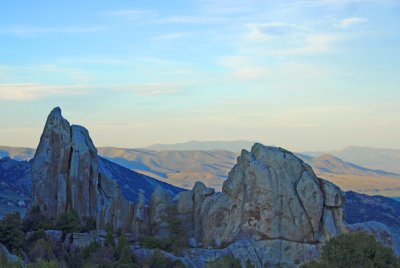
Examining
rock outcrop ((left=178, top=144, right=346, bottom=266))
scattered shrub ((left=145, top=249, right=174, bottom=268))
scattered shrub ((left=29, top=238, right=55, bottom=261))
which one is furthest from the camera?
rock outcrop ((left=178, top=144, right=346, bottom=266))

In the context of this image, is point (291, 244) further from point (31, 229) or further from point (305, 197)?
point (31, 229)

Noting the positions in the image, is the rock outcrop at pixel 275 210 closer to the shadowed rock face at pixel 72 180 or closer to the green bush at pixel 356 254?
the shadowed rock face at pixel 72 180

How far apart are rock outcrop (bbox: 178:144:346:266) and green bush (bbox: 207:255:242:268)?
10.7 ft

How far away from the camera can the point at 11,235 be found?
63656 mm

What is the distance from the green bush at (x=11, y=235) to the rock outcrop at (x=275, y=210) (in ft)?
63.0

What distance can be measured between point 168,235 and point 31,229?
45.7ft

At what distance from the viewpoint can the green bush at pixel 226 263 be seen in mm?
60544

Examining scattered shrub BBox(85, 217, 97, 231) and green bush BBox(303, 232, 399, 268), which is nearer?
green bush BBox(303, 232, 399, 268)

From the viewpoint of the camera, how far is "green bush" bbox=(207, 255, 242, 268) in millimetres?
60544

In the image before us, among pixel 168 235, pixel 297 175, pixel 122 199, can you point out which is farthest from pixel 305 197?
pixel 122 199

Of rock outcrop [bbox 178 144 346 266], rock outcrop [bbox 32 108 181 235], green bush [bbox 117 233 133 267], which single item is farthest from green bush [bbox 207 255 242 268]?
rock outcrop [bbox 32 108 181 235]

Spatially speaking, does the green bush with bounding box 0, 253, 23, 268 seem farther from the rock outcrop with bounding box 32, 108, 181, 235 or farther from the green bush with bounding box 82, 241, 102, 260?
the rock outcrop with bounding box 32, 108, 181, 235

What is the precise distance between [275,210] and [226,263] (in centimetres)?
1078

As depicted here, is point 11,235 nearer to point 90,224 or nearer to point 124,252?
point 124,252
